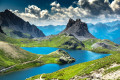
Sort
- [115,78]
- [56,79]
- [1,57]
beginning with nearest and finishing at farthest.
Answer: [115,78] < [56,79] < [1,57]

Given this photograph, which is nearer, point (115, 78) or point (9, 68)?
point (115, 78)

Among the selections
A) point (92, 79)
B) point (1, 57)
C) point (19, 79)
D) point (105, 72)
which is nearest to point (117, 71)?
point (105, 72)

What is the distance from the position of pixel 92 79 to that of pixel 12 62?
16234cm

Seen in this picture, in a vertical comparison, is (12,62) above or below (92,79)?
above

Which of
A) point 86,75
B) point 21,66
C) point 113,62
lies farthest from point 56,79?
point 21,66

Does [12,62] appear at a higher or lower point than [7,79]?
higher

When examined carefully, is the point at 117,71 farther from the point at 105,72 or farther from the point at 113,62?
the point at 113,62

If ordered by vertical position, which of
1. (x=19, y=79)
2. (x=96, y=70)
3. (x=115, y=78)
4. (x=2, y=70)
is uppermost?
(x=2, y=70)

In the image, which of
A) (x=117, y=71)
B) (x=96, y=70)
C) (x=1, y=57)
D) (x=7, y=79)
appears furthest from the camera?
(x=1, y=57)

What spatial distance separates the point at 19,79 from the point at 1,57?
224 ft

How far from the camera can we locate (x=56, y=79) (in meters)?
78.6

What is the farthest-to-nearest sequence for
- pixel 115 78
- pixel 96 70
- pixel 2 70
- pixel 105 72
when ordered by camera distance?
pixel 2 70
pixel 96 70
pixel 105 72
pixel 115 78

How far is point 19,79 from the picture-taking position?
468ft

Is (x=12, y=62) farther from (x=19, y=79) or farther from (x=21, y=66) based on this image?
(x=19, y=79)
